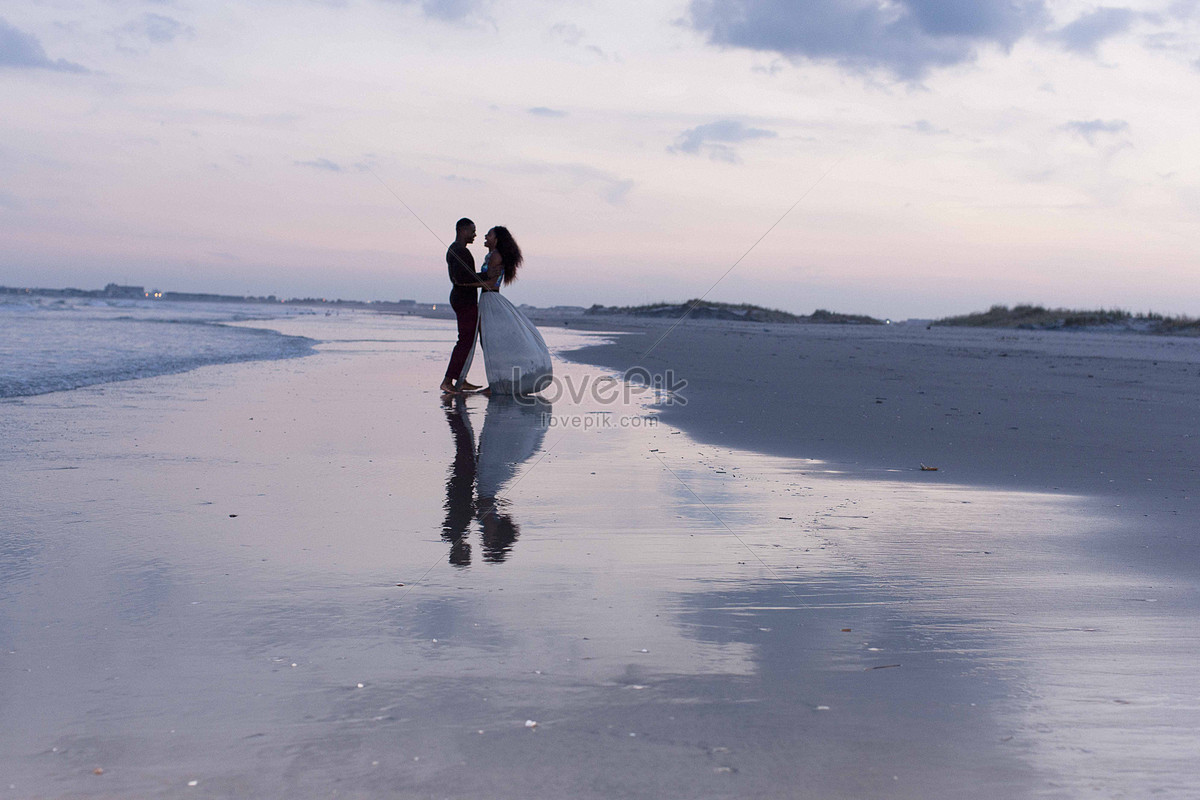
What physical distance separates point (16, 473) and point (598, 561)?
3.17m

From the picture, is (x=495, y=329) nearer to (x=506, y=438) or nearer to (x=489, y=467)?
(x=506, y=438)

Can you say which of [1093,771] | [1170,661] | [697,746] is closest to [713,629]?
[697,746]

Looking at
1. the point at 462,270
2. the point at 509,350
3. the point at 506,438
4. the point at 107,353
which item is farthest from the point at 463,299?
the point at 107,353

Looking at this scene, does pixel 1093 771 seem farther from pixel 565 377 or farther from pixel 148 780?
pixel 565 377

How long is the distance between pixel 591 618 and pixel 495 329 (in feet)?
21.9

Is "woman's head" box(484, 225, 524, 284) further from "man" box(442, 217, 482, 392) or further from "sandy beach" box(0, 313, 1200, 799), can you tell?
"sandy beach" box(0, 313, 1200, 799)

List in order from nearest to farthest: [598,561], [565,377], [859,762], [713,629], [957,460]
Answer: [859,762] < [713,629] < [598,561] < [957,460] < [565,377]

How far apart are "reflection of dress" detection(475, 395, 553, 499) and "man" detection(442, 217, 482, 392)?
0.47 metres

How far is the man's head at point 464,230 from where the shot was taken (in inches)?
355

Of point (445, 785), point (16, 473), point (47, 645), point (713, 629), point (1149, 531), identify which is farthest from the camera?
point (16, 473)

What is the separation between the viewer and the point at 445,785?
5.40 ft

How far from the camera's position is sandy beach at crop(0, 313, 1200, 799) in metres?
1.75

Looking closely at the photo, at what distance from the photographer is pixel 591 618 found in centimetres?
255

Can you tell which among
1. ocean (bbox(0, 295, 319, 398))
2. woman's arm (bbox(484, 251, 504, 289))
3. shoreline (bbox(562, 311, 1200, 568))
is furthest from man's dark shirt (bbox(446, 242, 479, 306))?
ocean (bbox(0, 295, 319, 398))
